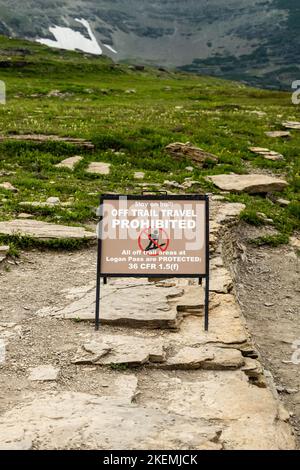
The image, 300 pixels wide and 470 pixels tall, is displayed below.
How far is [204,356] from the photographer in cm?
1012

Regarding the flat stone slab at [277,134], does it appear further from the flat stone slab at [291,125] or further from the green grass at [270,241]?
the green grass at [270,241]

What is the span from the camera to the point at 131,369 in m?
9.75

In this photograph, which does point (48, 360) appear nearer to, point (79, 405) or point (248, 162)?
point (79, 405)

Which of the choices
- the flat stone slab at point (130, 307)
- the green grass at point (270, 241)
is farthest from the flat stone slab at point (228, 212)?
the flat stone slab at point (130, 307)

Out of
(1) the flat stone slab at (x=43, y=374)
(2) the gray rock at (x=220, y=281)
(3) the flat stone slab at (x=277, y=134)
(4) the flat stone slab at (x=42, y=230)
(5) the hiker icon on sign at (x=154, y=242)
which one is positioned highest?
(3) the flat stone slab at (x=277, y=134)

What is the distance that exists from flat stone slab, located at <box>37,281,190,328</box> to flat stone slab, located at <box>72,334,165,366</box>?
2.27ft

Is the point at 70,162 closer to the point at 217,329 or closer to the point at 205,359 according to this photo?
the point at 217,329

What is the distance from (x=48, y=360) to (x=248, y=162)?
1923 cm

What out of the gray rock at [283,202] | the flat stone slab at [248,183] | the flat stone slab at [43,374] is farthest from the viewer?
the flat stone slab at [248,183]

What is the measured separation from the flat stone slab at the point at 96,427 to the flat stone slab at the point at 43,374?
65 cm

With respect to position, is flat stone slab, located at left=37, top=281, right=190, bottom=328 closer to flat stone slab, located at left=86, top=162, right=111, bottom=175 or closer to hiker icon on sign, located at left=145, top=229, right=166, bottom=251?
hiker icon on sign, located at left=145, top=229, right=166, bottom=251

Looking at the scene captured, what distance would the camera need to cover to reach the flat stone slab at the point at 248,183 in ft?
74.6

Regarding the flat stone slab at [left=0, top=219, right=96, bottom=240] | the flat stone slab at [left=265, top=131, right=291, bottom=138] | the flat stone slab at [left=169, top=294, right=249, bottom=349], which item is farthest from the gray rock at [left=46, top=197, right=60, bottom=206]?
the flat stone slab at [left=265, top=131, right=291, bottom=138]

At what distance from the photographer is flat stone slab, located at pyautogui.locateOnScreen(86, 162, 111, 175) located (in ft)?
77.3
